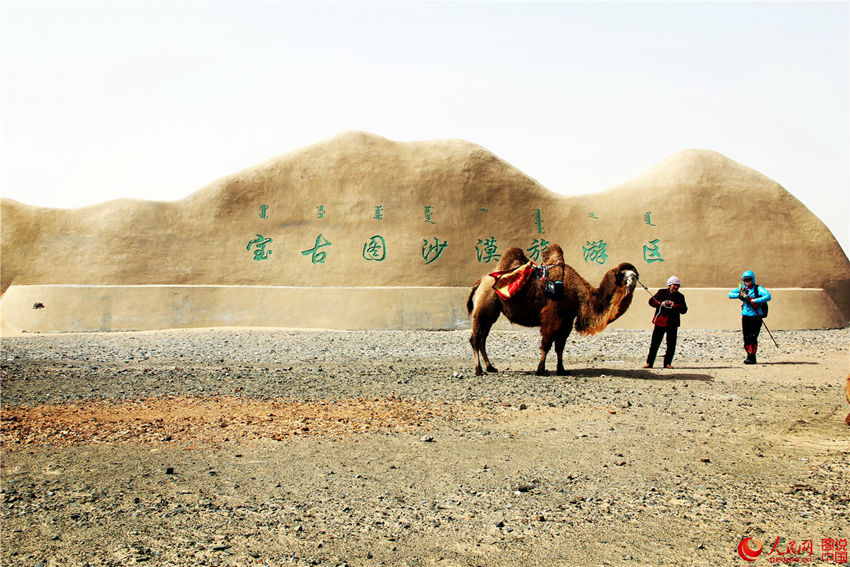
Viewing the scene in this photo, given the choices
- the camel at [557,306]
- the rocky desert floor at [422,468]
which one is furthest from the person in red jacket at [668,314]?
the camel at [557,306]

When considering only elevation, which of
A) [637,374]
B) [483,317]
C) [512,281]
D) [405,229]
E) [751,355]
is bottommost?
[637,374]

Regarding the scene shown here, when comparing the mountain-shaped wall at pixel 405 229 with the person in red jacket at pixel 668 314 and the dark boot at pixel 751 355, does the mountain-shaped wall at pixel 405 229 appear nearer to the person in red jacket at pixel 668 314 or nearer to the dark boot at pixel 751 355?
the person in red jacket at pixel 668 314

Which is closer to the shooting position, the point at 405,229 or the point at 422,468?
the point at 422,468

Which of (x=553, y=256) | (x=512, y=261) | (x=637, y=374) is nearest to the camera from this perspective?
(x=637, y=374)

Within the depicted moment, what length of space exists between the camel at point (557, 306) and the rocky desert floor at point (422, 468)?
86 centimetres

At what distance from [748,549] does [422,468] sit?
2431 mm

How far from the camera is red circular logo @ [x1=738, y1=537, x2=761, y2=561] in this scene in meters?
3.62

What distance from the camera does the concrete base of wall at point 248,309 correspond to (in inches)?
915

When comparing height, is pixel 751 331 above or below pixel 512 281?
below

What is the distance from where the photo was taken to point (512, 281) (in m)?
10.7

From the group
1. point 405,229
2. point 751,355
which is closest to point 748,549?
point 751,355

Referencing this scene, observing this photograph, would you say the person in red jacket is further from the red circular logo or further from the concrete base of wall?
the concrete base of wall

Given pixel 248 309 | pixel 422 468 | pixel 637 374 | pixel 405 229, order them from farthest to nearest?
pixel 405 229 → pixel 248 309 → pixel 637 374 → pixel 422 468

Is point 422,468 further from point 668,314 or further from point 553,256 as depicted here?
point 668,314
